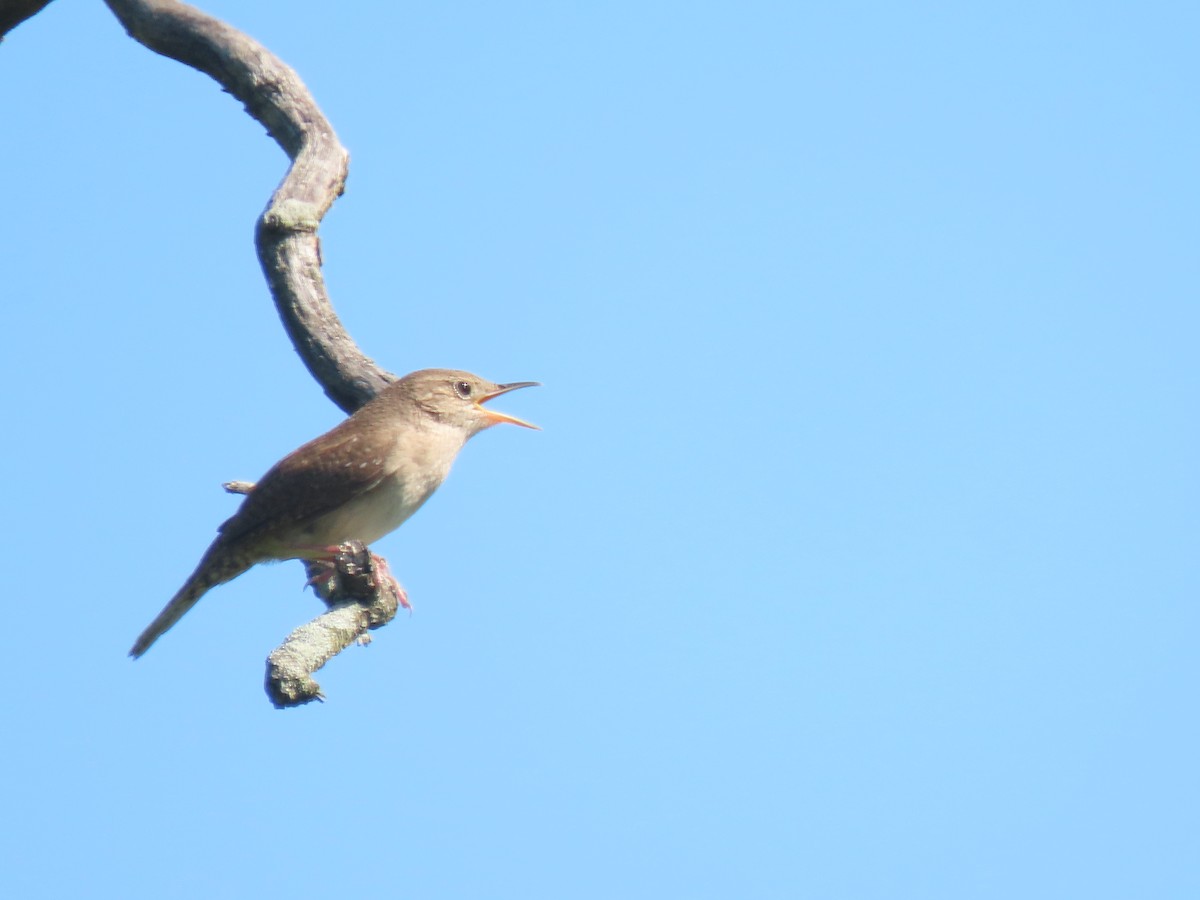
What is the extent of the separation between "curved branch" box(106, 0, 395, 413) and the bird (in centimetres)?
31

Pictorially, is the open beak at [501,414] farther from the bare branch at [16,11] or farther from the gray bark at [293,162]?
the bare branch at [16,11]

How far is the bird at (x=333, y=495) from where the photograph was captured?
20.7ft

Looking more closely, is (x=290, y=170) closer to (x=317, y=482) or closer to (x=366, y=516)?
(x=317, y=482)

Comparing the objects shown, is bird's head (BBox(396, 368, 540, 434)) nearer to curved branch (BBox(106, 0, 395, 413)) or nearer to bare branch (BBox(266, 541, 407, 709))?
curved branch (BBox(106, 0, 395, 413))

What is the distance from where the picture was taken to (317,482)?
6301 mm

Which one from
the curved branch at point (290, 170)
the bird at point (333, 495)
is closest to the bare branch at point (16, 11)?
the curved branch at point (290, 170)

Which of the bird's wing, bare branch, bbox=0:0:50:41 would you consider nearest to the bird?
the bird's wing

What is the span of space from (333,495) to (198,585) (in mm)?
809

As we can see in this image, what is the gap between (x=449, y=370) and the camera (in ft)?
23.0

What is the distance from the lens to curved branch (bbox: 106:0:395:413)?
19.5ft

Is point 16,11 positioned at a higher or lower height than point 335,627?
higher

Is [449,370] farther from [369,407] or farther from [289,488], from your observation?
[289,488]

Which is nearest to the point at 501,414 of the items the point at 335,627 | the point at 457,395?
the point at 457,395

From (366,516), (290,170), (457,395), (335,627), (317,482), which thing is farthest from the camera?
(457,395)
